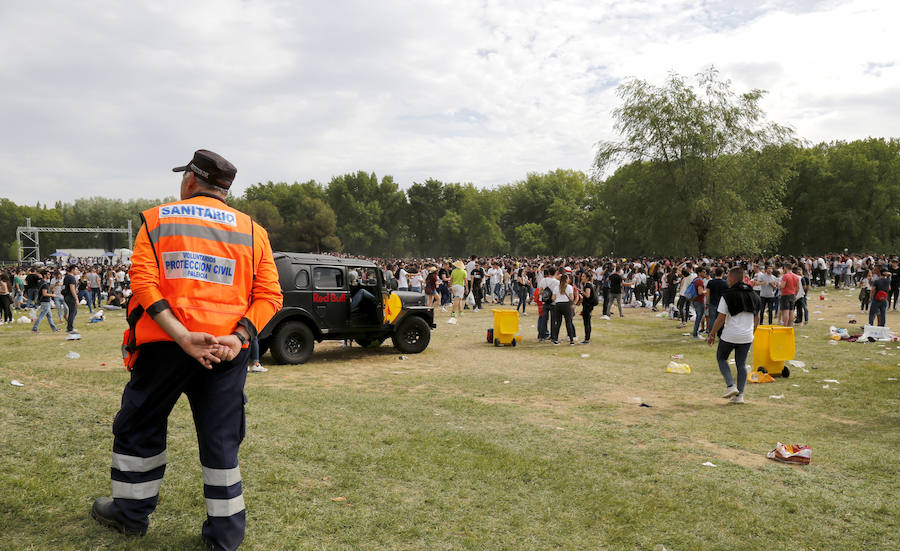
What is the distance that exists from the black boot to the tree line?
117 feet

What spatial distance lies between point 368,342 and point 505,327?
3494 millimetres

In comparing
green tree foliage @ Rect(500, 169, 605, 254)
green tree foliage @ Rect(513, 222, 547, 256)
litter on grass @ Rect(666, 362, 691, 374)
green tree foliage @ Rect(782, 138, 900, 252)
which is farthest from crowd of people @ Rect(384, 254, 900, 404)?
green tree foliage @ Rect(513, 222, 547, 256)

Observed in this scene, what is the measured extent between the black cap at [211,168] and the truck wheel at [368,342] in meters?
9.06

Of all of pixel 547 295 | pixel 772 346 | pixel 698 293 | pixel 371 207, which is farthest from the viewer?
pixel 371 207

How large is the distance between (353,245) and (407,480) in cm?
8993

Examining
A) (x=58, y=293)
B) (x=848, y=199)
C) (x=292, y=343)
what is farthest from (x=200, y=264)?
(x=848, y=199)

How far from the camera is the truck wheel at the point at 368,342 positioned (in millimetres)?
12188

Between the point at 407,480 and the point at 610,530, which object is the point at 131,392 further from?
the point at 610,530

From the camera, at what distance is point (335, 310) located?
11523 mm

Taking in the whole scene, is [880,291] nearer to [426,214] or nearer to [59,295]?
[59,295]

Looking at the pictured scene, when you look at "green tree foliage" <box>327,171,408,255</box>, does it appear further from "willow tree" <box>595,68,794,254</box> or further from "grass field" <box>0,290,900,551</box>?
"grass field" <box>0,290,900,551</box>

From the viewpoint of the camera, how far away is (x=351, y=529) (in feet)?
12.2

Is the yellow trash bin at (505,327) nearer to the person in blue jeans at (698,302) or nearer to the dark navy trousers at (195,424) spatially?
the person in blue jeans at (698,302)

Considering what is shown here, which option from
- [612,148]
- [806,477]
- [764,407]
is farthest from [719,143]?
[806,477]
